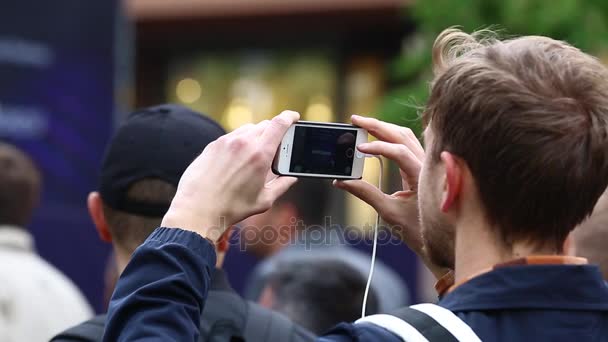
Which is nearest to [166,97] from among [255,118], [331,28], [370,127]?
[255,118]

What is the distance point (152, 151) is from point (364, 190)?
2.36 ft

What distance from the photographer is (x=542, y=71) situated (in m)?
1.88

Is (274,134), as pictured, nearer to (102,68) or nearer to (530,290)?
(530,290)

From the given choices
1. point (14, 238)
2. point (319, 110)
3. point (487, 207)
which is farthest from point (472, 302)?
point (319, 110)

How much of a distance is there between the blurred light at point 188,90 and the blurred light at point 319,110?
5.99ft

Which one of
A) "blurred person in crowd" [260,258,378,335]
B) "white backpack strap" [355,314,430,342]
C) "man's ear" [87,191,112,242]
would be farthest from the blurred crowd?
"blurred person in crowd" [260,258,378,335]

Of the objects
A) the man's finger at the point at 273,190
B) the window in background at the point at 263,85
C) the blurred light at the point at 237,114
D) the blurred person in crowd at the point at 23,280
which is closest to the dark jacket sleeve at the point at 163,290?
the man's finger at the point at 273,190

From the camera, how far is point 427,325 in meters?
1.76

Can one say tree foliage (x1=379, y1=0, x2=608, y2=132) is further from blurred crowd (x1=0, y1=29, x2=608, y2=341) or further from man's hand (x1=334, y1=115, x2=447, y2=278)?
blurred crowd (x1=0, y1=29, x2=608, y2=341)

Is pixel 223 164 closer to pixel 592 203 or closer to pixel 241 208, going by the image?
pixel 241 208

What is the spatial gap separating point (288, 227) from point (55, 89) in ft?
5.85

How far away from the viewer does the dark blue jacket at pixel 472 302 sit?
1792 millimetres

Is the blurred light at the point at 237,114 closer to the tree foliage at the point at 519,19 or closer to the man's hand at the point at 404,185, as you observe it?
the tree foliage at the point at 519,19

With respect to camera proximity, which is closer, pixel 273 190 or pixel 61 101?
pixel 273 190
